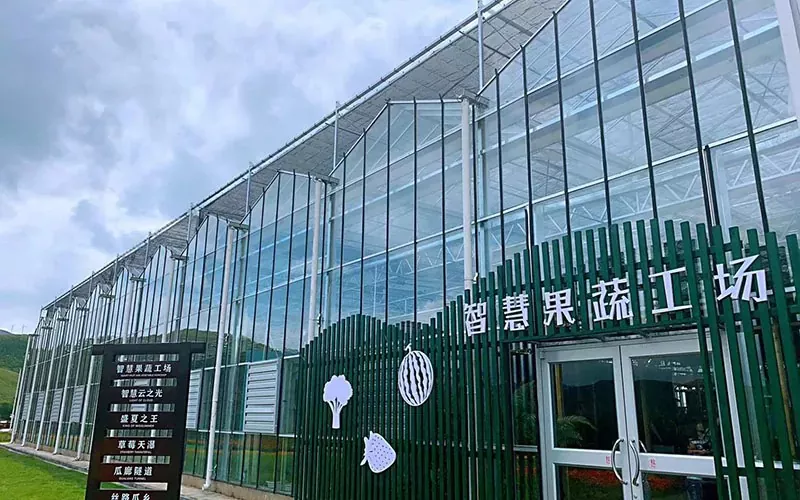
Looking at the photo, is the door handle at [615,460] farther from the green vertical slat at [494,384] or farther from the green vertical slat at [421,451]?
the green vertical slat at [421,451]

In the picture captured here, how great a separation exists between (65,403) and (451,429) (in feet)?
68.6

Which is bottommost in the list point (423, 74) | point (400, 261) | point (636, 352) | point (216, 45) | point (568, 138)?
point (636, 352)

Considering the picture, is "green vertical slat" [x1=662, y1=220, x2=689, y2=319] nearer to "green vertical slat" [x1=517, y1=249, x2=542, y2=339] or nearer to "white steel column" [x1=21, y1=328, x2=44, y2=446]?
"green vertical slat" [x1=517, y1=249, x2=542, y2=339]

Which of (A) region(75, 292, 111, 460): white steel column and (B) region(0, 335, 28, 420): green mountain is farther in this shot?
(B) region(0, 335, 28, 420): green mountain

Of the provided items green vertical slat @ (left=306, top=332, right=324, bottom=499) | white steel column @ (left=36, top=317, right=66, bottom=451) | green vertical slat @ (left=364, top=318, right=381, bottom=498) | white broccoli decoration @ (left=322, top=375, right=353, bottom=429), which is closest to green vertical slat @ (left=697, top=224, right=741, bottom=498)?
green vertical slat @ (left=364, top=318, right=381, bottom=498)

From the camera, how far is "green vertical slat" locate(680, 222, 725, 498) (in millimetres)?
4340

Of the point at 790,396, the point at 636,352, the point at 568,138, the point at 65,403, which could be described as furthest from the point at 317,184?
the point at 65,403

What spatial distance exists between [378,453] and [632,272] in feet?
13.1

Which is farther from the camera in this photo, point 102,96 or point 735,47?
point 102,96

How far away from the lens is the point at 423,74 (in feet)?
33.6

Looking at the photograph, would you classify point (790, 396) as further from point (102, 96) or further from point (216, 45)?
point (102, 96)

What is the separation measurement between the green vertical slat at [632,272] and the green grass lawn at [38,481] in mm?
10567

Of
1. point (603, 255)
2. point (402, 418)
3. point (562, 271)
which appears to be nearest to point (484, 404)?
point (402, 418)

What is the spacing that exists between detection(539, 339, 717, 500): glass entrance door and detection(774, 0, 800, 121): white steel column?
2.14 m
